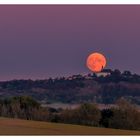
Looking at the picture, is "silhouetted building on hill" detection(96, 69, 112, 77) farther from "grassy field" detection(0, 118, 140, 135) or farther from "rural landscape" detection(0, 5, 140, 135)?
"grassy field" detection(0, 118, 140, 135)

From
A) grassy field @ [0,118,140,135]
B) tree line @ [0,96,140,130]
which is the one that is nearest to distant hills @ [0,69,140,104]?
tree line @ [0,96,140,130]

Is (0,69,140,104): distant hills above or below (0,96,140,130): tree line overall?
above

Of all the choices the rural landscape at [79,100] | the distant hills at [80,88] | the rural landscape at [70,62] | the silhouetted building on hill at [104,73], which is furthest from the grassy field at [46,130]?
the silhouetted building on hill at [104,73]

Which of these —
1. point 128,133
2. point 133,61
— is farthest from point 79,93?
point 128,133

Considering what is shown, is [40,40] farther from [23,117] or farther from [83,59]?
[23,117]

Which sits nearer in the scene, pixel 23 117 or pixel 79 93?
pixel 23 117

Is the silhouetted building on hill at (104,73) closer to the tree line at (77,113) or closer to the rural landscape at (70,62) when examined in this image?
the rural landscape at (70,62)
